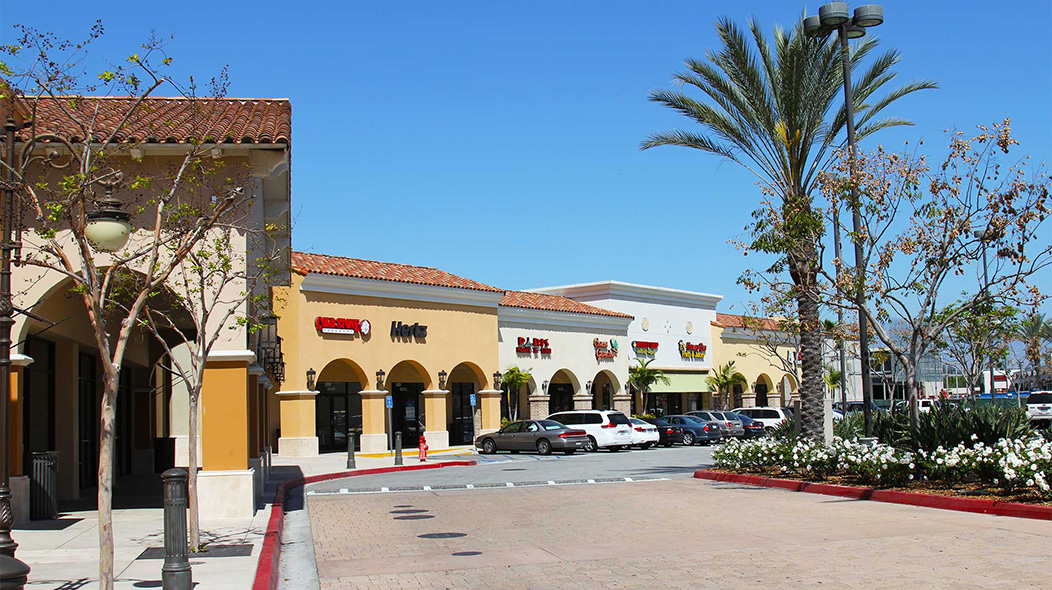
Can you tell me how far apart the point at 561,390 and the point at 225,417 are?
3323 centimetres

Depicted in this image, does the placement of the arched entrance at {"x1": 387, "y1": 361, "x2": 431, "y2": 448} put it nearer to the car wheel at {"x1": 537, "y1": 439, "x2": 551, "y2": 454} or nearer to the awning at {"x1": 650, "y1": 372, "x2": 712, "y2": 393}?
the car wheel at {"x1": 537, "y1": 439, "x2": 551, "y2": 454}

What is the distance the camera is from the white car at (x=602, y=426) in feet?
125

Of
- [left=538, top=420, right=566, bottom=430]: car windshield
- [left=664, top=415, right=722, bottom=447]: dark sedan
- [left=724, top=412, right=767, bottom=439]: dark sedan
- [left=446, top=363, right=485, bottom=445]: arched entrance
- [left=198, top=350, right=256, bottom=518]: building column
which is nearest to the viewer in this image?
[left=198, top=350, right=256, bottom=518]: building column

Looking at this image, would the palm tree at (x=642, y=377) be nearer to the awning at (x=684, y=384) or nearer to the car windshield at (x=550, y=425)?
the awning at (x=684, y=384)

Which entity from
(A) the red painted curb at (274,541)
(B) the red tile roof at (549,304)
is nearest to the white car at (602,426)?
(B) the red tile roof at (549,304)

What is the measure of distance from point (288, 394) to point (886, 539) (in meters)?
27.0

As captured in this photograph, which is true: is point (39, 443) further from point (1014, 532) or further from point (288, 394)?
point (288, 394)

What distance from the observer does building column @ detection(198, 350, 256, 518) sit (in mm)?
15523

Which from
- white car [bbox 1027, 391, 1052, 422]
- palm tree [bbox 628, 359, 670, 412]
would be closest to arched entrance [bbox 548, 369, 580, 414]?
palm tree [bbox 628, 359, 670, 412]

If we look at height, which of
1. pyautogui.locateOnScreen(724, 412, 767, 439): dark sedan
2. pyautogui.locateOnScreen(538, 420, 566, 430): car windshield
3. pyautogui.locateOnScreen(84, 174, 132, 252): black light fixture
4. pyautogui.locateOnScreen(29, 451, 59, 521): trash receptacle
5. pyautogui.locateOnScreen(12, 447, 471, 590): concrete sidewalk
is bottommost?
pyautogui.locateOnScreen(724, 412, 767, 439): dark sedan

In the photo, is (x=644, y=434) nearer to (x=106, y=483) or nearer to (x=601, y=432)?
(x=601, y=432)

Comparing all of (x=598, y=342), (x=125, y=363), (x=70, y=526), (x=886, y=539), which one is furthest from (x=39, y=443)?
(x=598, y=342)

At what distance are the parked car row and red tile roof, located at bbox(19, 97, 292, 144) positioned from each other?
793 inches

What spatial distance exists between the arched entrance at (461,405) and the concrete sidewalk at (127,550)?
2588cm
